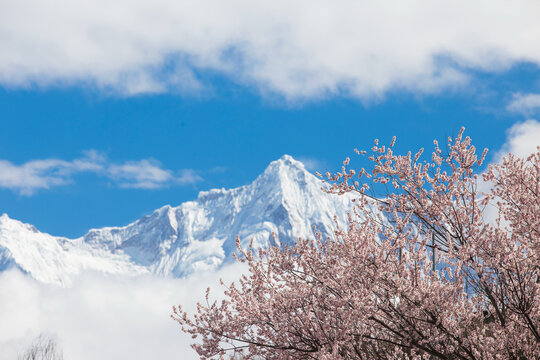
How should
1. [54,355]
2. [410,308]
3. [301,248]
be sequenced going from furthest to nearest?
[54,355] → [301,248] → [410,308]

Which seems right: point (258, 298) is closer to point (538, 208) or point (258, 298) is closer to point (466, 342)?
point (466, 342)

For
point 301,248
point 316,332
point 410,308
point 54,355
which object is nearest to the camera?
point 410,308

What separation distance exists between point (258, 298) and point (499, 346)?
157 inches

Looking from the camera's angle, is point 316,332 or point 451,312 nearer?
point 451,312

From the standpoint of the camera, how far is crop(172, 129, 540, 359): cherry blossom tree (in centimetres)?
848

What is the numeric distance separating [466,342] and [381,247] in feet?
6.06

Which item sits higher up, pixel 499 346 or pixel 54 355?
pixel 54 355

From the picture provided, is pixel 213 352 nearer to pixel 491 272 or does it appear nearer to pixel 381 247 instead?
pixel 381 247

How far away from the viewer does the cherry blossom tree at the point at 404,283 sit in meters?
8.48

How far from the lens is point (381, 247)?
8.84 meters

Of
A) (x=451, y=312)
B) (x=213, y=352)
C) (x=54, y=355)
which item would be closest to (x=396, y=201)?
(x=451, y=312)

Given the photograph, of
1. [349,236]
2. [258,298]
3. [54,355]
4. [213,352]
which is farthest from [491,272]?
[54,355]

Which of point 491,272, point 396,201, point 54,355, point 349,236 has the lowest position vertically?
point 491,272

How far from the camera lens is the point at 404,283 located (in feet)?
27.8
